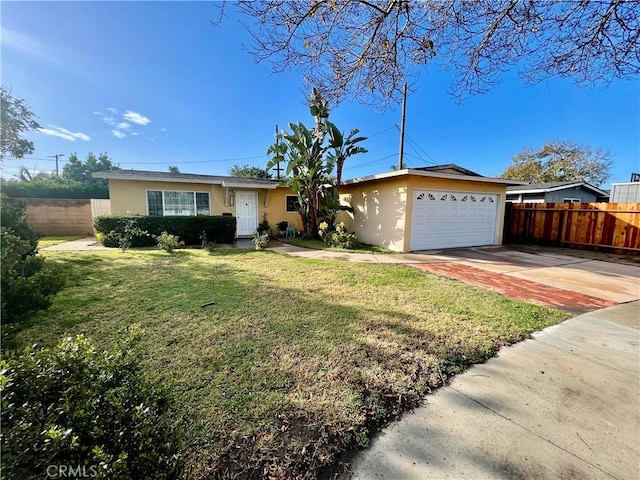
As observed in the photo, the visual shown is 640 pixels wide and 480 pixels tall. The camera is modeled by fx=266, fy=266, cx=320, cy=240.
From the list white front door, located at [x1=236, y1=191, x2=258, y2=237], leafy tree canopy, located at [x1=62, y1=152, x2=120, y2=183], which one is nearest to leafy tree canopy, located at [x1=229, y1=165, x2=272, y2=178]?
leafy tree canopy, located at [x1=62, y1=152, x2=120, y2=183]

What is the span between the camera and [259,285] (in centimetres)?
552

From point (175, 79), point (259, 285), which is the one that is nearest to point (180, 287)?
point (259, 285)

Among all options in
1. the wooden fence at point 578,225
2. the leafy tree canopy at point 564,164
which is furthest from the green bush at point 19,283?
the leafy tree canopy at point 564,164

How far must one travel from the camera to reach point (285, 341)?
3.24 metres

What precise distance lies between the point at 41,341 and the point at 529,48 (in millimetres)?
7687

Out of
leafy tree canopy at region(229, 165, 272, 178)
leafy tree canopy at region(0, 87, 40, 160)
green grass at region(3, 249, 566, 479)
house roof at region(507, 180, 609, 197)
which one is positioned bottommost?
green grass at region(3, 249, 566, 479)

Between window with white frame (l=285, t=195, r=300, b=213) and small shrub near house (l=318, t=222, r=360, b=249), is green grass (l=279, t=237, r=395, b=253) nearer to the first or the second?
small shrub near house (l=318, t=222, r=360, b=249)

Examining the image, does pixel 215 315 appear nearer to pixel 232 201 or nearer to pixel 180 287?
pixel 180 287

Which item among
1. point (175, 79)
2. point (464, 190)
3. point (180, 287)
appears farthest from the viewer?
point (464, 190)

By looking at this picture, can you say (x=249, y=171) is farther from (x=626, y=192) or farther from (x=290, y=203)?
(x=626, y=192)

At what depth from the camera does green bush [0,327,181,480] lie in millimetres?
1026

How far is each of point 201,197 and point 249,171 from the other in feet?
80.3

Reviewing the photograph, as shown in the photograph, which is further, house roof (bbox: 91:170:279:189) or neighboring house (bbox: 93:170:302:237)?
neighboring house (bbox: 93:170:302:237)

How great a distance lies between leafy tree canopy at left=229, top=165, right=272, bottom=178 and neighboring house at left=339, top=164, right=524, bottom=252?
936 inches
